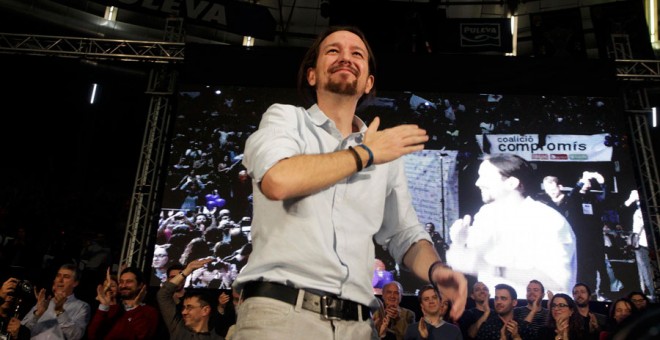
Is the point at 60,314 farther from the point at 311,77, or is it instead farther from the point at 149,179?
the point at 311,77

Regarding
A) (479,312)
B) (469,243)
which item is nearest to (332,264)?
(479,312)

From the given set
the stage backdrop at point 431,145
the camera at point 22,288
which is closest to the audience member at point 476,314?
the stage backdrop at point 431,145

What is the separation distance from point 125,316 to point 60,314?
2.19 ft

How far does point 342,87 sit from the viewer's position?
1.67 metres

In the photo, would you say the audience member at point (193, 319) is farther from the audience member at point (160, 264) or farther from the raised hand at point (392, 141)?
the raised hand at point (392, 141)

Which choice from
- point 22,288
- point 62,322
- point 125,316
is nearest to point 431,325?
point 125,316

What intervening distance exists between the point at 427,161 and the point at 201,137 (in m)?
3.31

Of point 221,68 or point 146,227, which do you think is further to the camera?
point 221,68

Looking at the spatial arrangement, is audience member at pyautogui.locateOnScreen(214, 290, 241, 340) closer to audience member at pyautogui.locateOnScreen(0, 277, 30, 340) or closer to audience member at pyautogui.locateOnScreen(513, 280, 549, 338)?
audience member at pyautogui.locateOnScreen(0, 277, 30, 340)

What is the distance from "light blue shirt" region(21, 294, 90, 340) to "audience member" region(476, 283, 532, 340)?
4.04 meters

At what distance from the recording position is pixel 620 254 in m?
6.94

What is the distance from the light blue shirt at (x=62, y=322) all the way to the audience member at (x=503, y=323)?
404 cm

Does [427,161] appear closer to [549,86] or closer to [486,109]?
[486,109]

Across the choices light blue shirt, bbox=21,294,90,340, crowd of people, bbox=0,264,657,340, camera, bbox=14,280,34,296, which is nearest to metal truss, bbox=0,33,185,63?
crowd of people, bbox=0,264,657,340
